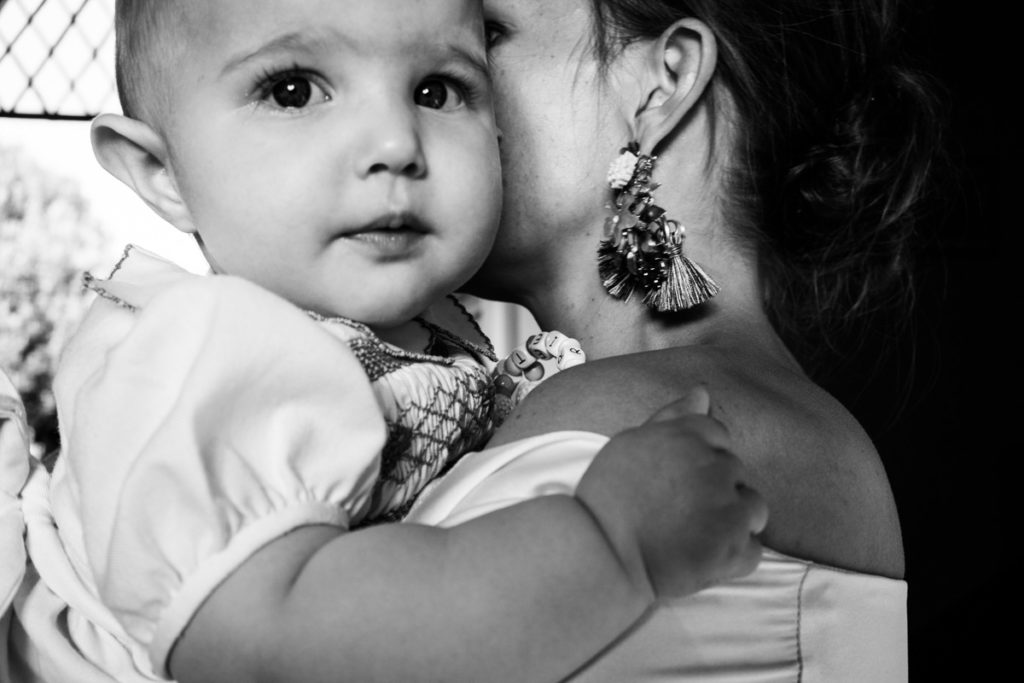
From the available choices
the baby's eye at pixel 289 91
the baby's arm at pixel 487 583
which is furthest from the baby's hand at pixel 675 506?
the baby's eye at pixel 289 91

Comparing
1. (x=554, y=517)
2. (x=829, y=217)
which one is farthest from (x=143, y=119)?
(x=829, y=217)

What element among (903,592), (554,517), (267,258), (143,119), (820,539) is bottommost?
(903,592)

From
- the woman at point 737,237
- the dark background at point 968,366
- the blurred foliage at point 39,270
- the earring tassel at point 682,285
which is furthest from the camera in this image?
the blurred foliage at point 39,270

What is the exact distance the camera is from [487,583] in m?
0.78

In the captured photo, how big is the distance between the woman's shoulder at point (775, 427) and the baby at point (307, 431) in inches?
5.3

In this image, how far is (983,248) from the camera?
304 centimetres

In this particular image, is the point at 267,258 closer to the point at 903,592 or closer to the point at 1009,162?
the point at 903,592

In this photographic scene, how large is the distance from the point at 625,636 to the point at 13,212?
13.1 feet

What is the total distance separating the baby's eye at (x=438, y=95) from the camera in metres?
1.08

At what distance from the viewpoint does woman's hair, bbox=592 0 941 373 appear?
1.40 meters

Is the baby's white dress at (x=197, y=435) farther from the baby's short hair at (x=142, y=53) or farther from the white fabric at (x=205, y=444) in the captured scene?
the baby's short hair at (x=142, y=53)

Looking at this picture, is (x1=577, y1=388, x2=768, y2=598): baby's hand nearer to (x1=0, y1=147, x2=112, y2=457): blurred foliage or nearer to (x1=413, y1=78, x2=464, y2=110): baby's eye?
(x1=413, y1=78, x2=464, y2=110): baby's eye

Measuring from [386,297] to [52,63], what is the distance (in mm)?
2057

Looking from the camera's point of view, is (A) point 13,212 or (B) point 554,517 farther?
(A) point 13,212
